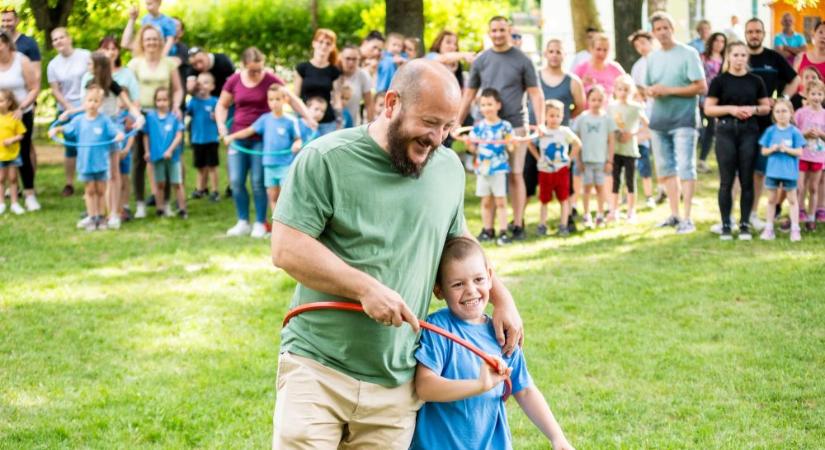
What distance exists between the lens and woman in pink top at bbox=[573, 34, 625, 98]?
12.4 meters

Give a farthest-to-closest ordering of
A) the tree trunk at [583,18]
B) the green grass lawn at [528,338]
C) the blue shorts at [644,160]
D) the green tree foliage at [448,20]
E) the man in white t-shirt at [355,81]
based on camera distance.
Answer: the green tree foliage at [448,20], the tree trunk at [583,18], the man in white t-shirt at [355,81], the blue shorts at [644,160], the green grass lawn at [528,338]

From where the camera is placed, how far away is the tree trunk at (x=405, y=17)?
16.7m

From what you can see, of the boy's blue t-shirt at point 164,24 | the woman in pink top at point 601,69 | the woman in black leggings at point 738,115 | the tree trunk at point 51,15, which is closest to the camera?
the woman in black leggings at point 738,115

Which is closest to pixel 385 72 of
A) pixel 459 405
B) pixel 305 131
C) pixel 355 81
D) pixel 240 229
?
pixel 355 81

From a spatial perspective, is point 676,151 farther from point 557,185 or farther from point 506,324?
point 506,324

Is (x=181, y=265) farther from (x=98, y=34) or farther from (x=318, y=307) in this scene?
(x=98, y=34)

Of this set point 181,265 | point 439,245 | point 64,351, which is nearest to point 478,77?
point 181,265

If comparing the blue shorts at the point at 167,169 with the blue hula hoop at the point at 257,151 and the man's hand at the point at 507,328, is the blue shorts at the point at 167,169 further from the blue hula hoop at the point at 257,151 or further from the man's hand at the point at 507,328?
the man's hand at the point at 507,328

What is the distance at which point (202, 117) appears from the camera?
13148 millimetres

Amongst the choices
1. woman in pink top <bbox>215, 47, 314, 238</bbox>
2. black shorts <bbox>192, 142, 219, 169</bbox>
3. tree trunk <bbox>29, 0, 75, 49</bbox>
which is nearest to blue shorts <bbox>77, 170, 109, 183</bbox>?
woman in pink top <bbox>215, 47, 314, 238</bbox>

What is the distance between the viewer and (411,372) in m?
3.54

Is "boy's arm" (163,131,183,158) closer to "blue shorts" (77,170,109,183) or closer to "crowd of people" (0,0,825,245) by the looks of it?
"crowd of people" (0,0,825,245)

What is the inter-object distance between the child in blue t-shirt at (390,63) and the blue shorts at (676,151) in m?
3.50

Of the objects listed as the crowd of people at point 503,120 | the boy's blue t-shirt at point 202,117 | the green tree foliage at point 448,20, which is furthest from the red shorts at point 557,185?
the green tree foliage at point 448,20
